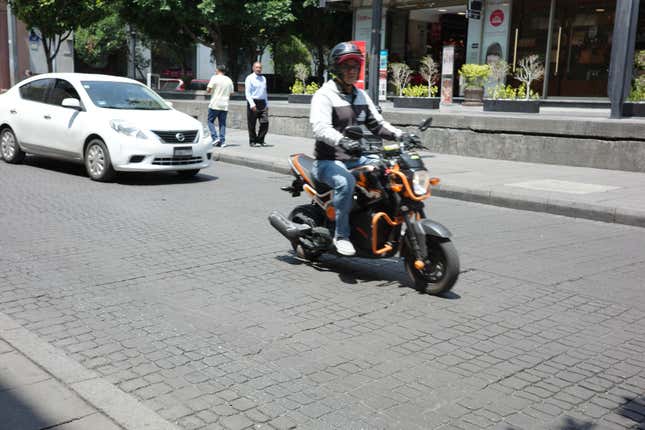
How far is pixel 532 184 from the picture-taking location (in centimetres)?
1105

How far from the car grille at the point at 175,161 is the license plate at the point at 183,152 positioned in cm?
8

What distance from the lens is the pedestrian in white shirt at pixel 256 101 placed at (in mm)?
15930

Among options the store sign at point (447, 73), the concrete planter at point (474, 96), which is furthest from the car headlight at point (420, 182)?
the store sign at point (447, 73)

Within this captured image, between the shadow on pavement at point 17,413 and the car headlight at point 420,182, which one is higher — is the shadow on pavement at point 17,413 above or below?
below

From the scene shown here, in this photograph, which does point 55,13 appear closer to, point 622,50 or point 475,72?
point 475,72

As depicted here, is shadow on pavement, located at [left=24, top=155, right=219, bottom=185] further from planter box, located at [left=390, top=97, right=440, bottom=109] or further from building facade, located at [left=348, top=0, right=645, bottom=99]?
building facade, located at [left=348, top=0, right=645, bottom=99]

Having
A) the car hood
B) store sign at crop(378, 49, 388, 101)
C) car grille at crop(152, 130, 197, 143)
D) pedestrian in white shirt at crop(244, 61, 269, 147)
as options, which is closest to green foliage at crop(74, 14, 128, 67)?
store sign at crop(378, 49, 388, 101)

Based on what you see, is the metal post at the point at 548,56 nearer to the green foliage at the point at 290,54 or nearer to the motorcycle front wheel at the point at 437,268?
the green foliage at the point at 290,54

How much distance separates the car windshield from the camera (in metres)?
11.6

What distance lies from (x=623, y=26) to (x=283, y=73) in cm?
1983

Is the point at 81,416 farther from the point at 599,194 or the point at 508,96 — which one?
the point at 508,96

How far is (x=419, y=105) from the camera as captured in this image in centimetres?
1966

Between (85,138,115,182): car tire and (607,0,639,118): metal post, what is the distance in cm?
974

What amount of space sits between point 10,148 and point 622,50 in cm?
1186
